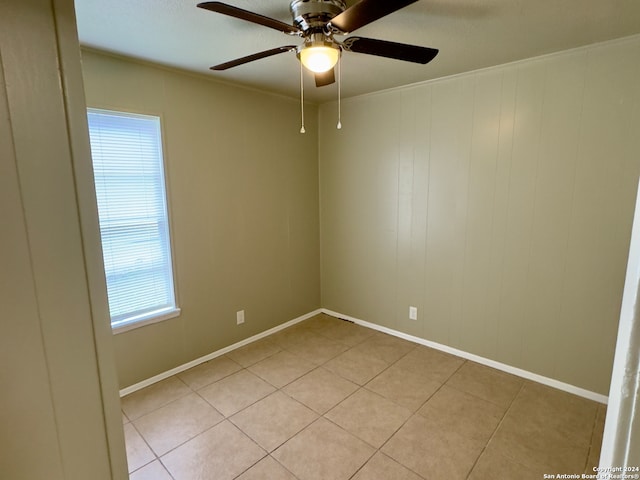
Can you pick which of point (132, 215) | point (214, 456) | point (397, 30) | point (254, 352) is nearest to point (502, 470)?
point (214, 456)

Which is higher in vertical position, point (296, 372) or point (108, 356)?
point (108, 356)

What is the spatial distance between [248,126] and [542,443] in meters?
3.17

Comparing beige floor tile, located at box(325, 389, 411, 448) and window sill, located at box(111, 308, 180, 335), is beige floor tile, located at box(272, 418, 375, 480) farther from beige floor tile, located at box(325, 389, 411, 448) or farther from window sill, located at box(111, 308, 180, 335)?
window sill, located at box(111, 308, 180, 335)

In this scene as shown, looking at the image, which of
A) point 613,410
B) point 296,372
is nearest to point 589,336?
point 296,372

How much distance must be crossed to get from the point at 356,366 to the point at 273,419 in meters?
0.89

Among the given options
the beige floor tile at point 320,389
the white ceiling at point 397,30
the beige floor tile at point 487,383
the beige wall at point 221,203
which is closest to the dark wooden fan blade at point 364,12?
the white ceiling at point 397,30

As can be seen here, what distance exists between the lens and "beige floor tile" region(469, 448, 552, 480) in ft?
5.65

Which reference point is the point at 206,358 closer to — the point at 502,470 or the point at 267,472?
the point at 267,472

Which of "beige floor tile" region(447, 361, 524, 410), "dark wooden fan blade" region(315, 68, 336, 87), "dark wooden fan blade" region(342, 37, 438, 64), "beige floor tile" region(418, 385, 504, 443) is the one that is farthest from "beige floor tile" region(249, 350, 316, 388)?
"dark wooden fan blade" region(342, 37, 438, 64)

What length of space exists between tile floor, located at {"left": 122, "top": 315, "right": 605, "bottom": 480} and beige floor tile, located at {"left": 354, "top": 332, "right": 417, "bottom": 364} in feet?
0.18

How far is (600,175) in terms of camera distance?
215cm

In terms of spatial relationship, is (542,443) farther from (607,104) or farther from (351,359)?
(607,104)

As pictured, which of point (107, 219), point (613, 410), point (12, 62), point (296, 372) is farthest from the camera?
point (296, 372)

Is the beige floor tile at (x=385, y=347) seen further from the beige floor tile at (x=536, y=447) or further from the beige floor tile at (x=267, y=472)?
the beige floor tile at (x=267, y=472)
